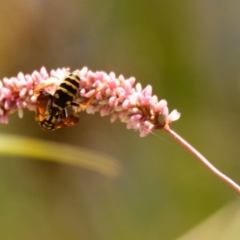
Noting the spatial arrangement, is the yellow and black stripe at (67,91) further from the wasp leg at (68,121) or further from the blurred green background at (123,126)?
the blurred green background at (123,126)

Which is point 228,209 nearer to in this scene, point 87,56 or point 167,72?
point 167,72

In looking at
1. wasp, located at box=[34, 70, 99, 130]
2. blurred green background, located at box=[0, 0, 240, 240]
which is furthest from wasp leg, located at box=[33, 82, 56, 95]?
blurred green background, located at box=[0, 0, 240, 240]

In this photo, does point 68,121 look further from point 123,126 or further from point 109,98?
point 123,126

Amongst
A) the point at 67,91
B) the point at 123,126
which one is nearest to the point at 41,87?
the point at 67,91

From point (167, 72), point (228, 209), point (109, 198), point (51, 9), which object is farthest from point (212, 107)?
point (51, 9)

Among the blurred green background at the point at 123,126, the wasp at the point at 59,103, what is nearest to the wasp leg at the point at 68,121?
the wasp at the point at 59,103

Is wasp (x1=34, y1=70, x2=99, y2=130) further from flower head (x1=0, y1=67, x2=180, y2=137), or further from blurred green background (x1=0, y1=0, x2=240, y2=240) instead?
blurred green background (x1=0, y1=0, x2=240, y2=240)
